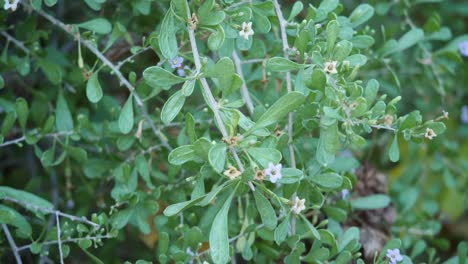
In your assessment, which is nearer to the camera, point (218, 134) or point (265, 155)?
point (265, 155)

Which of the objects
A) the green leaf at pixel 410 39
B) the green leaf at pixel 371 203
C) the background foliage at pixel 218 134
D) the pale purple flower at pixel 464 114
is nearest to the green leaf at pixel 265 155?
the background foliage at pixel 218 134

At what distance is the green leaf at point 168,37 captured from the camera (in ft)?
4.74

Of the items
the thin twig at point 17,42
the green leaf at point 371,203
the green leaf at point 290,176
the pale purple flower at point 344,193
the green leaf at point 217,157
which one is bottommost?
the green leaf at point 371,203

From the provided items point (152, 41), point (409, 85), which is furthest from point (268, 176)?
point (409, 85)

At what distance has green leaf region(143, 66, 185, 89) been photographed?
1.40m

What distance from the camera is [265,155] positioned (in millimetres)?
1327

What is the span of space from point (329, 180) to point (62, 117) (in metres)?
0.78

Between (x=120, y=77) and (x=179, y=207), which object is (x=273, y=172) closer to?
(x=179, y=207)

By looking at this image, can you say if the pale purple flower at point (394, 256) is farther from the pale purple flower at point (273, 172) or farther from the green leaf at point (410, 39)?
the green leaf at point (410, 39)

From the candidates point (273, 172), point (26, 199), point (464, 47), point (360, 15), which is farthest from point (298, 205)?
point (464, 47)

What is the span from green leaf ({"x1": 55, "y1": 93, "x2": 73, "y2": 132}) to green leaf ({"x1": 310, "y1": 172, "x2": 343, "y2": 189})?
71 cm

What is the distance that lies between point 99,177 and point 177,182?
266mm

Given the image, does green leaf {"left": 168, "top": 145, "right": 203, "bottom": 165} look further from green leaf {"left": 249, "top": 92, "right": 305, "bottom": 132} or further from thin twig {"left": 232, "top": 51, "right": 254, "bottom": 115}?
thin twig {"left": 232, "top": 51, "right": 254, "bottom": 115}

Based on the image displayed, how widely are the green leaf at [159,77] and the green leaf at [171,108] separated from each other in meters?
0.03
